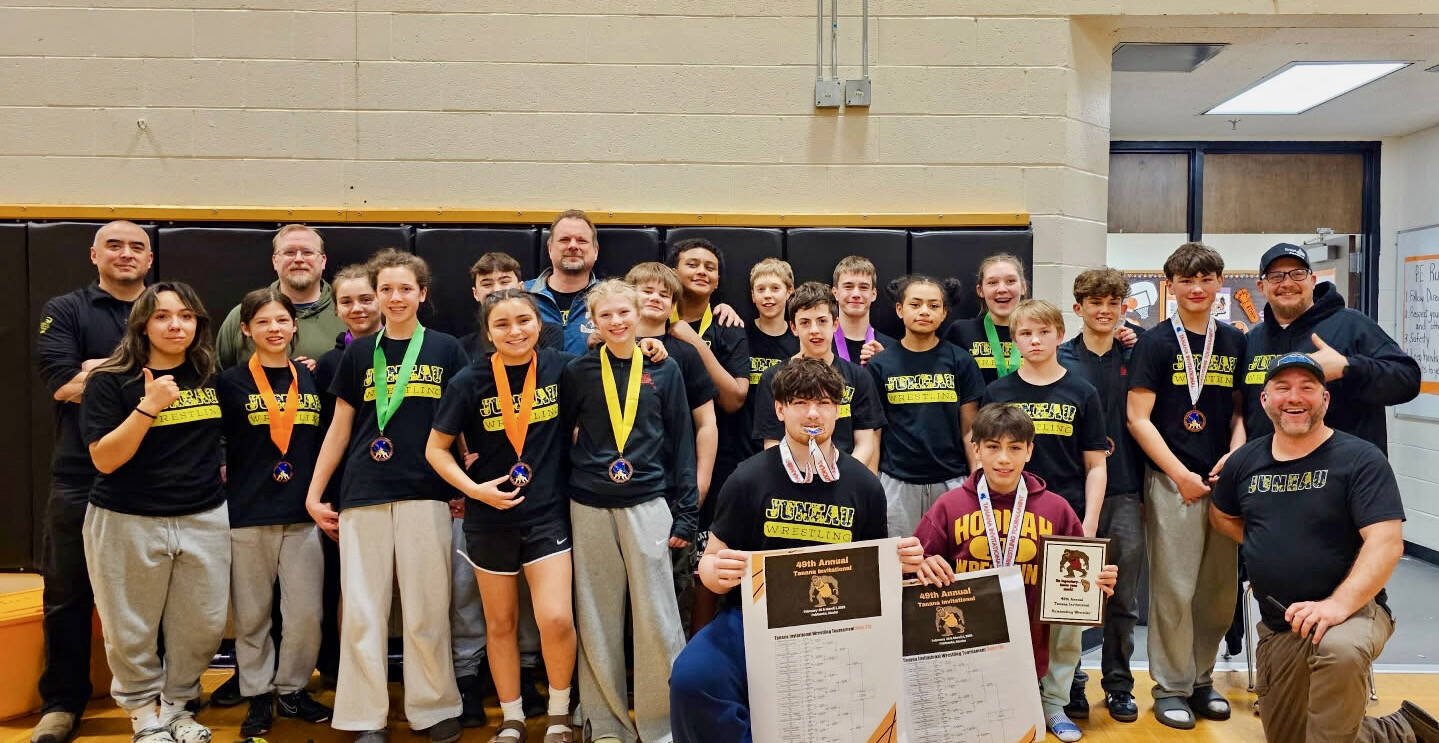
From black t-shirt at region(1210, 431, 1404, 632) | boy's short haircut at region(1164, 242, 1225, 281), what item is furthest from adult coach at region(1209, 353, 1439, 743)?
boy's short haircut at region(1164, 242, 1225, 281)

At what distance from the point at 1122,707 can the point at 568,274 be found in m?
2.76

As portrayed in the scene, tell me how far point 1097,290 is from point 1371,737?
171cm

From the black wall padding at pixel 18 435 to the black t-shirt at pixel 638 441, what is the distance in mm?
2780

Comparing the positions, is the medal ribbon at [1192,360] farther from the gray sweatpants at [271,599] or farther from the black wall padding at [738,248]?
the gray sweatpants at [271,599]

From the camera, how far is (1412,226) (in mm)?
6395

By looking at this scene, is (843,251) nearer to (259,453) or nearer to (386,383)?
(386,383)

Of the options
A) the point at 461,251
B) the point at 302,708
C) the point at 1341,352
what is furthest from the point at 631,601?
the point at 1341,352

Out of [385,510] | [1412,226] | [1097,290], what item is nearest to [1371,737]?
[1097,290]

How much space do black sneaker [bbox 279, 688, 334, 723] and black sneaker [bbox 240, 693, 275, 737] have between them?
50mm

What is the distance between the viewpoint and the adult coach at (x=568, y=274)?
370 centimetres

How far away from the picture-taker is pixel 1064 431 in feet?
10.8

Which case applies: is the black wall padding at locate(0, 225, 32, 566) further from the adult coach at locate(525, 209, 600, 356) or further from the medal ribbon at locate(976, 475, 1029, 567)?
the medal ribbon at locate(976, 475, 1029, 567)

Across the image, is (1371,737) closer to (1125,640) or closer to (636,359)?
(1125,640)

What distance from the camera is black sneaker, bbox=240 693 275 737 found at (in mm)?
3285
